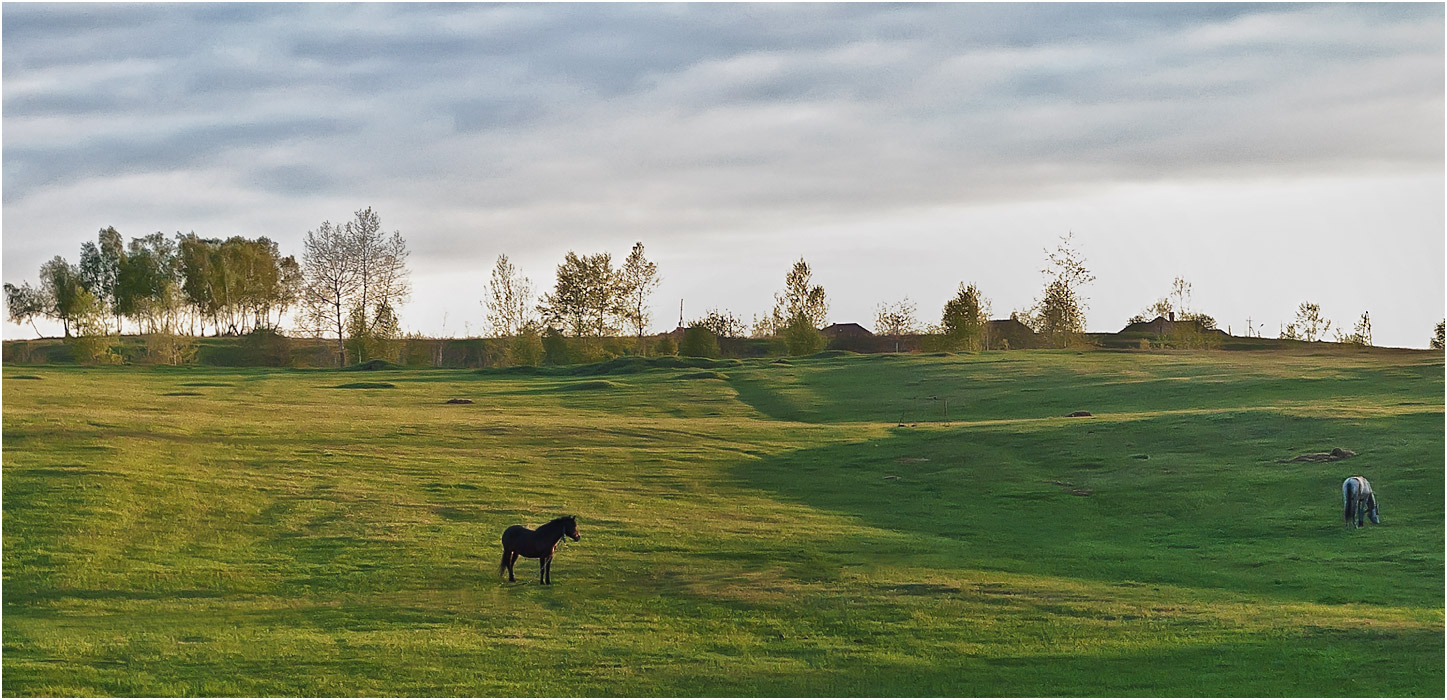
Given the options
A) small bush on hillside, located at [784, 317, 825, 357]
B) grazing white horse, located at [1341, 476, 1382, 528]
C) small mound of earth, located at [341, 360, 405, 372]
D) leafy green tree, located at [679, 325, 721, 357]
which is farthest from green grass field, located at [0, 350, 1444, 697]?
small bush on hillside, located at [784, 317, 825, 357]

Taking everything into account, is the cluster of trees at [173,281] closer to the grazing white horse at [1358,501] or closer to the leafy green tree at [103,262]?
the leafy green tree at [103,262]

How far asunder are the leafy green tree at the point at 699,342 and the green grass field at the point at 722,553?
2198 inches

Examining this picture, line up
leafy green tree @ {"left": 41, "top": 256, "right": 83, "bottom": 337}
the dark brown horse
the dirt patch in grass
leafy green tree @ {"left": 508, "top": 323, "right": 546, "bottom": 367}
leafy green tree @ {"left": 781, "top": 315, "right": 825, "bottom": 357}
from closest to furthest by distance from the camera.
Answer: the dark brown horse → the dirt patch in grass → leafy green tree @ {"left": 508, "top": 323, "right": 546, "bottom": 367} → leafy green tree @ {"left": 781, "top": 315, "right": 825, "bottom": 357} → leafy green tree @ {"left": 41, "top": 256, "right": 83, "bottom": 337}

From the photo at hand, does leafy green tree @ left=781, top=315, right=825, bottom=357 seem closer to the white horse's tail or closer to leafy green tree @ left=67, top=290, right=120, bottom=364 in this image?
leafy green tree @ left=67, top=290, right=120, bottom=364

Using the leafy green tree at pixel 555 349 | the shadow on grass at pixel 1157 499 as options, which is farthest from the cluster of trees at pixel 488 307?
the shadow on grass at pixel 1157 499

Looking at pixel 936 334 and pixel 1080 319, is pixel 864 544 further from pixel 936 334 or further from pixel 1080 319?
pixel 1080 319

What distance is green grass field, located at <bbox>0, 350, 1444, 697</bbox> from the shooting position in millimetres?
19531

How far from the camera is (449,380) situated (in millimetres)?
88250

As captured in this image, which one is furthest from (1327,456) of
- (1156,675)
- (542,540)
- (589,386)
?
(589,386)

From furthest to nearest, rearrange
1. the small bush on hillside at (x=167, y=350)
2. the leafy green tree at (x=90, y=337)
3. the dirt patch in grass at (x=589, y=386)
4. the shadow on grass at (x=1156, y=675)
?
the small bush on hillside at (x=167, y=350)
the leafy green tree at (x=90, y=337)
the dirt patch in grass at (x=589, y=386)
the shadow on grass at (x=1156, y=675)

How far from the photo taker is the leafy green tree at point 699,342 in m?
117

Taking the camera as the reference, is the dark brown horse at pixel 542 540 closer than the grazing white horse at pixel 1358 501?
Yes

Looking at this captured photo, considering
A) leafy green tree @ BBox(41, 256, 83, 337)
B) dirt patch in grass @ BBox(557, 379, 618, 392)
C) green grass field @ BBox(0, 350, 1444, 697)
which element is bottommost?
green grass field @ BBox(0, 350, 1444, 697)

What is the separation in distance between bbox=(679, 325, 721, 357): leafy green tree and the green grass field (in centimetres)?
5584
